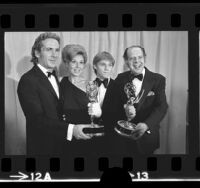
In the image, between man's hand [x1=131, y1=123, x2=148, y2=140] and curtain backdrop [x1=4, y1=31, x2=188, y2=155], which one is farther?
man's hand [x1=131, y1=123, x2=148, y2=140]

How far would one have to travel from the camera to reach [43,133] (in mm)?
5625

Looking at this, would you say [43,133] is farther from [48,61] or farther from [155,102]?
[155,102]

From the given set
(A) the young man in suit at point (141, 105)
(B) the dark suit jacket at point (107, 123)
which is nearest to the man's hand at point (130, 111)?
(A) the young man in suit at point (141, 105)

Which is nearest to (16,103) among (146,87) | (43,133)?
(43,133)

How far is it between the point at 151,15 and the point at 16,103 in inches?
55.4

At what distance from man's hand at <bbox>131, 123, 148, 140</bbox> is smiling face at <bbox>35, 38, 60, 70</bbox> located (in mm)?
912

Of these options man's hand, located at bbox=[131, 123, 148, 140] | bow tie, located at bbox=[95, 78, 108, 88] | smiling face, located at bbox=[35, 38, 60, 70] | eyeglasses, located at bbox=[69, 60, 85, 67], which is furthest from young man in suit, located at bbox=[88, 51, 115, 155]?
smiling face, located at bbox=[35, 38, 60, 70]

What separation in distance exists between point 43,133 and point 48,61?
25.0 inches

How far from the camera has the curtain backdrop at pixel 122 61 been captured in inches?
217

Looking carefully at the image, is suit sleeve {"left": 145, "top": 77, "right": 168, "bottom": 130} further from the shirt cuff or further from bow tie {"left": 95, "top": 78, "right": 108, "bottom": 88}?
the shirt cuff

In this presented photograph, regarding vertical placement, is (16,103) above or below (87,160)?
above

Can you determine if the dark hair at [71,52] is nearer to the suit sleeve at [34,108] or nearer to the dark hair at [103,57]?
the dark hair at [103,57]

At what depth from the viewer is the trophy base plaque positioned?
18.4 ft
